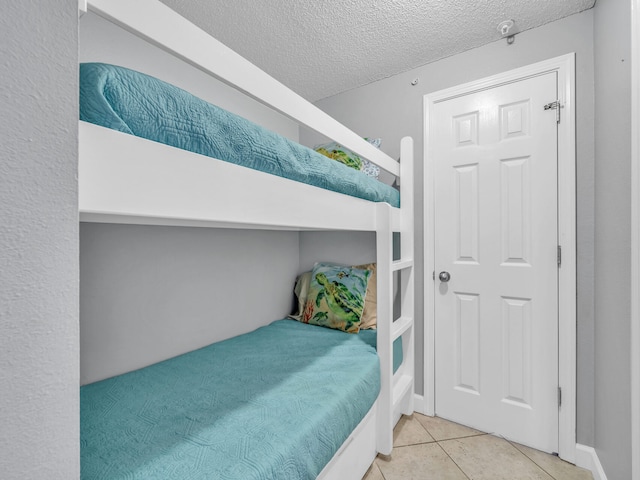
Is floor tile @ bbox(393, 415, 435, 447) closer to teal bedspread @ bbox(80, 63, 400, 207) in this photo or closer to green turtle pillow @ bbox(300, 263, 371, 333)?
green turtle pillow @ bbox(300, 263, 371, 333)

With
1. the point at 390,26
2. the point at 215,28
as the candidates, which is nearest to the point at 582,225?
the point at 390,26

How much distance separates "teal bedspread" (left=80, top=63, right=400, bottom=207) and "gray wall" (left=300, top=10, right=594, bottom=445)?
50.1 inches

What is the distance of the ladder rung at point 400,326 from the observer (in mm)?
1567

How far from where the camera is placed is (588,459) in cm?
145

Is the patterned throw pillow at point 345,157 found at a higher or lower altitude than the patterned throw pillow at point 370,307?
higher

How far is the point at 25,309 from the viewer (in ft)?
1.23

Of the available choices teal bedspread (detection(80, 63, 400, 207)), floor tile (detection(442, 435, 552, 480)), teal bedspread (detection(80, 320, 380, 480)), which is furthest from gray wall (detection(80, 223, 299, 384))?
floor tile (detection(442, 435, 552, 480))

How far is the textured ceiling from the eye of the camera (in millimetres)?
1464

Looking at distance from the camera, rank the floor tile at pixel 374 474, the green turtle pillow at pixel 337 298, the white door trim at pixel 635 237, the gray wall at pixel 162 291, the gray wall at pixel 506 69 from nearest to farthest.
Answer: the white door trim at pixel 635 237, the gray wall at pixel 162 291, the floor tile at pixel 374 474, the gray wall at pixel 506 69, the green turtle pillow at pixel 337 298

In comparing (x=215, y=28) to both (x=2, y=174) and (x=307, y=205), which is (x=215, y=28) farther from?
(x=2, y=174)

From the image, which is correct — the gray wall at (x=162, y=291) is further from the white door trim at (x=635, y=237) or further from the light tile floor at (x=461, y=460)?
the white door trim at (x=635, y=237)

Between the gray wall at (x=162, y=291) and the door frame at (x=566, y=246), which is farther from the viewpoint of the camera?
the door frame at (x=566, y=246)

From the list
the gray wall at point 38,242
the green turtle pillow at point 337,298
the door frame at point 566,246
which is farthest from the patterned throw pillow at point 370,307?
the gray wall at point 38,242

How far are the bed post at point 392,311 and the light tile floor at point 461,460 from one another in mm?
100
